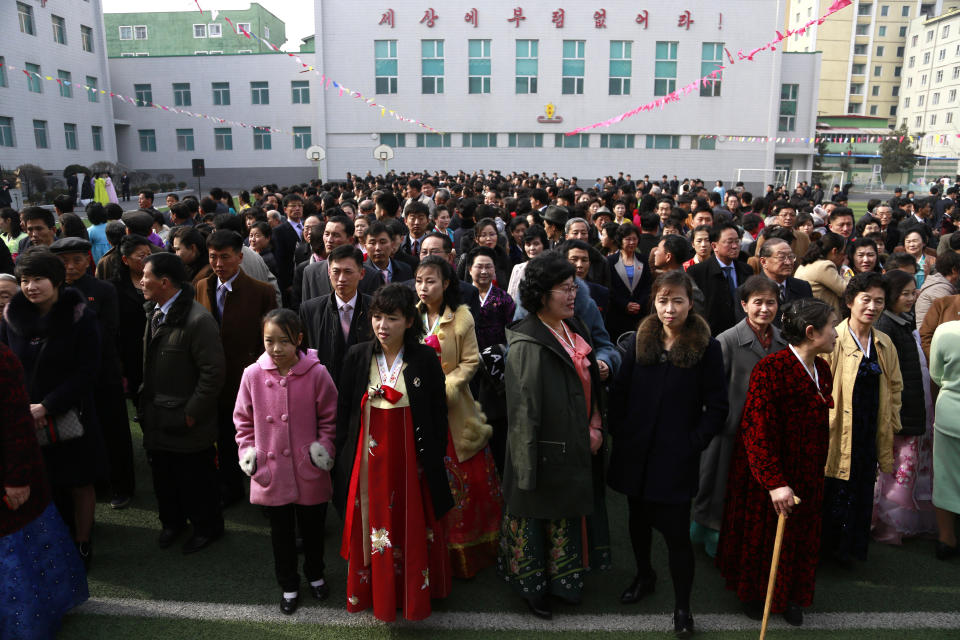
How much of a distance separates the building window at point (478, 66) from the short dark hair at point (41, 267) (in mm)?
32711

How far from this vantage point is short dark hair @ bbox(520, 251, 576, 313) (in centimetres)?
297

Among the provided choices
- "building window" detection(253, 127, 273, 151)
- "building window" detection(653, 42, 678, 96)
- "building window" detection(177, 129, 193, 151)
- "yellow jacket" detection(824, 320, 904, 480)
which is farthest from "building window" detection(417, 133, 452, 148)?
"yellow jacket" detection(824, 320, 904, 480)

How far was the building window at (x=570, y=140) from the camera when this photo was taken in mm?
34562

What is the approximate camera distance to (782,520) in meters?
2.78

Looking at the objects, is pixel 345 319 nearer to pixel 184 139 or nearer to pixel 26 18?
pixel 26 18

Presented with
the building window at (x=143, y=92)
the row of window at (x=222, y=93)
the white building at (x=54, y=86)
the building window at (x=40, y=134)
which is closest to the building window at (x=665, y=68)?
the row of window at (x=222, y=93)

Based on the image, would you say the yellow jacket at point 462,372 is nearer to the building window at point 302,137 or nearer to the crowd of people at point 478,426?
the crowd of people at point 478,426

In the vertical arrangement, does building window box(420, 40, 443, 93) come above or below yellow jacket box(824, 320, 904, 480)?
above

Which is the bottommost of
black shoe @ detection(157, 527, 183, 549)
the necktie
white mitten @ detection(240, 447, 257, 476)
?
black shoe @ detection(157, 527, 183, 549)

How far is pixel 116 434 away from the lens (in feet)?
14.1

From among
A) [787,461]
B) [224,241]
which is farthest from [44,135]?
[787,461]

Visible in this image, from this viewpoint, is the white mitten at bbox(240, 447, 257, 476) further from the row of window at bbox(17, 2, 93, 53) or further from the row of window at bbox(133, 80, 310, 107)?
the row of window at bbox(133, 80, 310, 107)

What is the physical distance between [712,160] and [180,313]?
116 ft

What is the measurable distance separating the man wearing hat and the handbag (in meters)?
0.62
